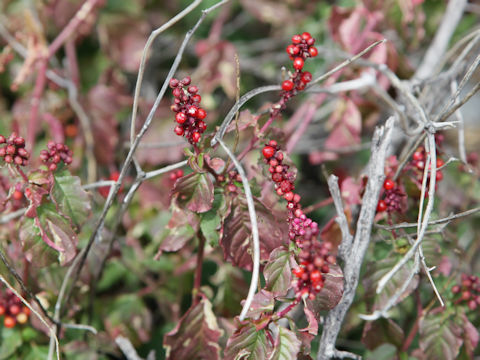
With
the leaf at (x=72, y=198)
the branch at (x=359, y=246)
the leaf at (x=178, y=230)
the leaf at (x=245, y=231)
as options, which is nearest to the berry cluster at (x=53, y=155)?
the leaf at (x=72, y=198)

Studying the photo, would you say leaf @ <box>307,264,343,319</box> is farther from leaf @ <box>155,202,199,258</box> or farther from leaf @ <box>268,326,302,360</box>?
leaf @ <box>155,202,199,258</box>

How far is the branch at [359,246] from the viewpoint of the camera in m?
0.83

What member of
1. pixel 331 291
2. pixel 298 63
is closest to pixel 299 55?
pixel 298 63

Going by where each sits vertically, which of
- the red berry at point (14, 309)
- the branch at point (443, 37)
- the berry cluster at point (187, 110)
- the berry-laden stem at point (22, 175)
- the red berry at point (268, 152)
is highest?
the branch at point (443, 37)

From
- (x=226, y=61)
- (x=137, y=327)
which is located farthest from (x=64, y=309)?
(x=226, y=61)

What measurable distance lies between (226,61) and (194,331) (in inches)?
37.8

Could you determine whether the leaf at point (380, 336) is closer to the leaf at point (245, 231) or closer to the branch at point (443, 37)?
the leaf at point (245, 231)

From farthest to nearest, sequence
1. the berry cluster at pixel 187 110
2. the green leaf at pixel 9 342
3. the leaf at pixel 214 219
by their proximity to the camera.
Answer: the green leaf at pixel 9 342, the leaf at pixel 214 219, the berry cluster at pixel 187 110

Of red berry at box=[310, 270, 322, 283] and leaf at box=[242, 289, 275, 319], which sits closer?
red berry at box=[310, 270, 322, 283]

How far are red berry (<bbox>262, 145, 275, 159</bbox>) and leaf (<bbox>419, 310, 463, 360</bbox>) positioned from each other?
18.4 inches

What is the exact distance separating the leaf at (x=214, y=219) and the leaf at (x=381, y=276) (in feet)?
1.01

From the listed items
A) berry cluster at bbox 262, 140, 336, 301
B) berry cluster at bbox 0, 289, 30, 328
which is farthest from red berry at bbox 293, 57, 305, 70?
berry cluster at bbox 0, 289, 30, 328

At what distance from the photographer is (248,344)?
750 mm

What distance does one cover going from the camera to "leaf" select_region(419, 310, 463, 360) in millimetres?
923
